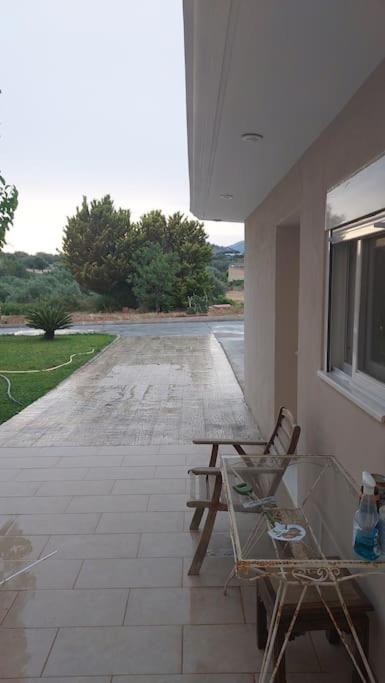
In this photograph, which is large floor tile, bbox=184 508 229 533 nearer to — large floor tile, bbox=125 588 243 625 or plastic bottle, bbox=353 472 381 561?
large floor tile, bbox=125 588 243 625

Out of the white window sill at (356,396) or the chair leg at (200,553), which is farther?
the chair leg at (200,553)

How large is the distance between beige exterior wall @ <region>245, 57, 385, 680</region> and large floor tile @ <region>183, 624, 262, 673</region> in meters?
0.52

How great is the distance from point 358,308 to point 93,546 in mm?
2124

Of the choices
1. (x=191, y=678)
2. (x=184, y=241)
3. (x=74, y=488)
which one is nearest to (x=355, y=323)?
(x=191, y=678)

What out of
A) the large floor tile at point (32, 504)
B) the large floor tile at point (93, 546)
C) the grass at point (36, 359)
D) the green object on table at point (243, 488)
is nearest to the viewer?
the green object on table at point (243, 488)

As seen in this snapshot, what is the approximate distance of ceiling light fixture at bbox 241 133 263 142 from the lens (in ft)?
8.93

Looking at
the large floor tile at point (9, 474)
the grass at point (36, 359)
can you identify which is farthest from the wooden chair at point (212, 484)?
the grass at point (36, 359)

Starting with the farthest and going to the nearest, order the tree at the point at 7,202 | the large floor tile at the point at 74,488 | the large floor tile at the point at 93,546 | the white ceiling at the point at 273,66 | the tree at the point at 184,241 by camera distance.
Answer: the tree at the point at 184,241
the tree at the point at 7,202
the large floor tile at the point at 74,488
the large floor tile at the point at 93,546
the white ceiling at the point at 273,66

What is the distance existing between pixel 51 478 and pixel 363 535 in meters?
3.01

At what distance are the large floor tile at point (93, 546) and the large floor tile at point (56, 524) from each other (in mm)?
89

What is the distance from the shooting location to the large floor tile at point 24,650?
2.00 metres

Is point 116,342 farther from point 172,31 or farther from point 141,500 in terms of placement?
point 172,31

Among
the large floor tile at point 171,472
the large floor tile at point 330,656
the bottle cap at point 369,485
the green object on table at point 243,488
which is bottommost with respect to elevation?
the large floor tile at point 171,472

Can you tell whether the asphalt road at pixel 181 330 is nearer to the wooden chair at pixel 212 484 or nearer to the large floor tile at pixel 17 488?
the large floor tile at pixel 17 488
